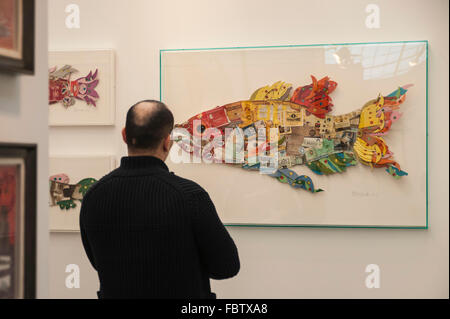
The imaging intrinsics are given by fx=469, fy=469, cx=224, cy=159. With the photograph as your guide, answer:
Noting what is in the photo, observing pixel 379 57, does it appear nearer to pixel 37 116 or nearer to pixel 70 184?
pixel 70 184

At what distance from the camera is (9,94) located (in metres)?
0.78

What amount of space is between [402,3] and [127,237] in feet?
6.15

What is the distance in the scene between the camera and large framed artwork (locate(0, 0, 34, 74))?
30.5 inches

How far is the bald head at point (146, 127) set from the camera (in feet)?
4.82

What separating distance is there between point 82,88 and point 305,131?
1.24 m

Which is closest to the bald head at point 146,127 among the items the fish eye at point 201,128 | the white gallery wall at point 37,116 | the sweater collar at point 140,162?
the sweater collar at point 140,162

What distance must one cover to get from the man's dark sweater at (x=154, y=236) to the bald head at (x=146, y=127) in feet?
0.18

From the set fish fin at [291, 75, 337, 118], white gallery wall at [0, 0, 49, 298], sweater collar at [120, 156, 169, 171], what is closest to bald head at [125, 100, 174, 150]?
sweater collar at [120, 156, 169, 171]

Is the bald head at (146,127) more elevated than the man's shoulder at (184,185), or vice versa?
the bald head at (146,127)

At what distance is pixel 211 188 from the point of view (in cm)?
251

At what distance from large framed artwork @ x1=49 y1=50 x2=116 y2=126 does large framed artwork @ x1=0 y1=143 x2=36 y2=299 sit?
71.0 inches
